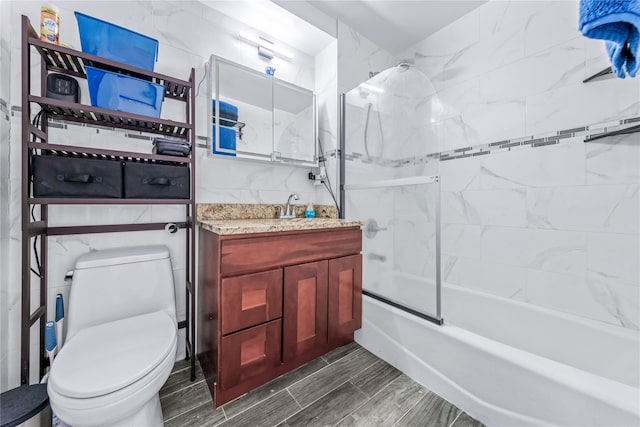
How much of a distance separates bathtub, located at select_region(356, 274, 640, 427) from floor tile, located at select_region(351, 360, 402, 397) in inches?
2.1

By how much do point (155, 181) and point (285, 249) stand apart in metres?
0.71

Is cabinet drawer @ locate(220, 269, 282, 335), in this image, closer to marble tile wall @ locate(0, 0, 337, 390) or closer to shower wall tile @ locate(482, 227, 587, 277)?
marble tile wall @ locate(0, 0, 337, 390)

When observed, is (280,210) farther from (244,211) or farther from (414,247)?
(414,247)

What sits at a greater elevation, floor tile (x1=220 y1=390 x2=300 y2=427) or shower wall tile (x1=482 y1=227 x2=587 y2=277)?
shower wall tile (x1=482 y1=227 x2=587 y2=277)

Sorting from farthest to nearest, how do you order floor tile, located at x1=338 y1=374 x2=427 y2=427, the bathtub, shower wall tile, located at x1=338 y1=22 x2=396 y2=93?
shower wall tile, located at x1=338 y1=22 x2=396 y2=93, floor tile, located at x1=338 y1=374 x2=427 y2=427, the bathtub

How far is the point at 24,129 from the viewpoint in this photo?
0.96 m

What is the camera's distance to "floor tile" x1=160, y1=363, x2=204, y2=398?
1.32 m

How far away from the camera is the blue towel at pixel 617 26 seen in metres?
0.56

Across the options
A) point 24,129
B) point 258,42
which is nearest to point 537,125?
point 258,42

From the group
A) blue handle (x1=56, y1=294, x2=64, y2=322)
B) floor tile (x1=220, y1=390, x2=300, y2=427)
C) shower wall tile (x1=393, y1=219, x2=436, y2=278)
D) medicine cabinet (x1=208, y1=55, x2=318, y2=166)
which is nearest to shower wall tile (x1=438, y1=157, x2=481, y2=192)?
shower wall tile (x1=393, y1=219, x2=436, y2=278)

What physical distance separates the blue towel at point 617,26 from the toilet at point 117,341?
1.60 metres

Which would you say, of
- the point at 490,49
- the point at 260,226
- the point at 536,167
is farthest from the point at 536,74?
the point at 260,226

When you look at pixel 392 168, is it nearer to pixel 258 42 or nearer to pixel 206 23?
pixel 258 42

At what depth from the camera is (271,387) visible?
1.35 meters
